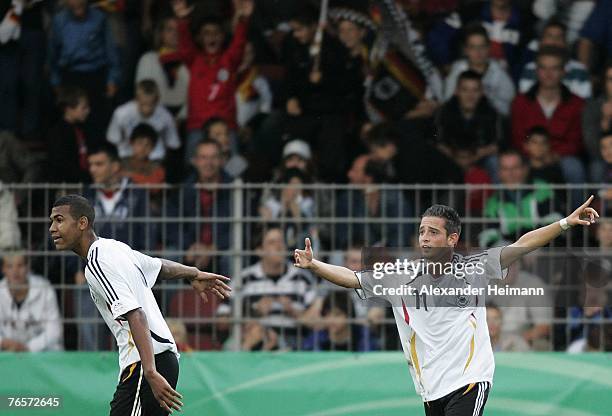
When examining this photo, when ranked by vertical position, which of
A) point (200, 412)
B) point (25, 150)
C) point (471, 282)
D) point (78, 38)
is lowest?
point (200, 412)

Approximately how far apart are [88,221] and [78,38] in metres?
6.10

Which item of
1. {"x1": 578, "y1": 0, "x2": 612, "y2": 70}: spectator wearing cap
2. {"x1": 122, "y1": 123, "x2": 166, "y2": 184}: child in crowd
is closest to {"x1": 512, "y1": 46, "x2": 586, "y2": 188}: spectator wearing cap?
{"x1": 578, "y1": 0, "x2": 612, "y2": 70}: spectator wearing cap

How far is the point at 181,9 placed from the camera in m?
14.8

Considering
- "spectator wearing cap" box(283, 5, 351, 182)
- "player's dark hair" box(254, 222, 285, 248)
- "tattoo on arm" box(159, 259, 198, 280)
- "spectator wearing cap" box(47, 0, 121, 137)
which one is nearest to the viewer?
"tattoo on arm" box(159, 259, 198, 280)

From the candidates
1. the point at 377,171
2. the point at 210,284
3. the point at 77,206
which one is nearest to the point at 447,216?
the point at 210,284

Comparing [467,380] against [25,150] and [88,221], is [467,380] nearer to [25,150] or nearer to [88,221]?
[88,221]

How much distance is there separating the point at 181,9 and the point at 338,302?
4.59m

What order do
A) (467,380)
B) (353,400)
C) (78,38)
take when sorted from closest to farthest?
(467,380) → (353,400) → (78,38)

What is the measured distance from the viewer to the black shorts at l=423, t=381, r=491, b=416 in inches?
336

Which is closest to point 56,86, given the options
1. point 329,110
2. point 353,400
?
point 329,110

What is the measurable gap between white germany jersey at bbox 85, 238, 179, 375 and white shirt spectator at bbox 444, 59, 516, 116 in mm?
6051

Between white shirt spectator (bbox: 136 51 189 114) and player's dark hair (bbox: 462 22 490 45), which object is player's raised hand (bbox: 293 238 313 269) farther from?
white shirt spectator (bbox: 136 51 189 114)

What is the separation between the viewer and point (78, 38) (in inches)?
570

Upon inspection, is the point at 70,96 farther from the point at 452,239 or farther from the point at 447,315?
the point at 447,315
